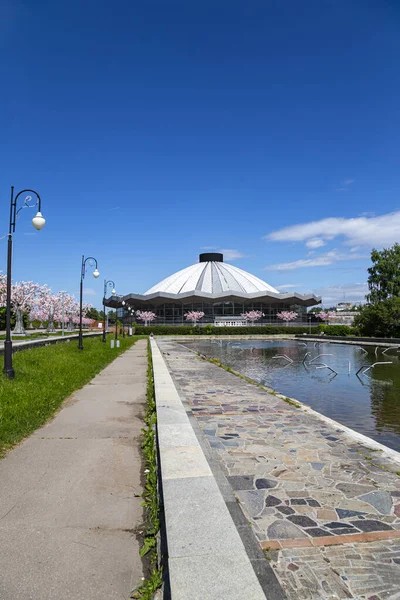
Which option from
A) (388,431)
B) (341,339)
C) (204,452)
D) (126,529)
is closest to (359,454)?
(204,452)

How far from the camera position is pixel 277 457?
5480 millimetres

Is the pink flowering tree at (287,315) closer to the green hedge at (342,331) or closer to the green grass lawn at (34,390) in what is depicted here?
the green hedge at (342,331)

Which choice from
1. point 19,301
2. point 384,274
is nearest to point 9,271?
point 19,301

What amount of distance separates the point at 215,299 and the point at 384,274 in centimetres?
3019

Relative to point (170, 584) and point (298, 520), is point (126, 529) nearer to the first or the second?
point (170, 584)

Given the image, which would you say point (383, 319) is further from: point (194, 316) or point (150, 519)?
point (150, 519)

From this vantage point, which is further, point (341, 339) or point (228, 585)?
point (341, 339)

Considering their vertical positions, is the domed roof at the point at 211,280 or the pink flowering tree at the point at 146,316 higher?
the domed roof at the point at 211,280

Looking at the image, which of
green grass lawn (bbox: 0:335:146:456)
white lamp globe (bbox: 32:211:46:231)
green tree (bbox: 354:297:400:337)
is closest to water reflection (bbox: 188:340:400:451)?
green grass lawn (bbox: 0:335:146:456)

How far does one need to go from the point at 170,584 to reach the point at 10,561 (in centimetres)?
136

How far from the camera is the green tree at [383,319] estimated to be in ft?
136

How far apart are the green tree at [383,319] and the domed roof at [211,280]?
40999 millimetres

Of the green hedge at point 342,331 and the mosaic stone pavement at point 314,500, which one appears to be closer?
the mosaic stone pavement at point 314,500

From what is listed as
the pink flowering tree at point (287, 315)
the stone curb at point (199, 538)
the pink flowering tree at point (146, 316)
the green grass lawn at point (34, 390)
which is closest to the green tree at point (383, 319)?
the green grass lawn at point (34, 390)
